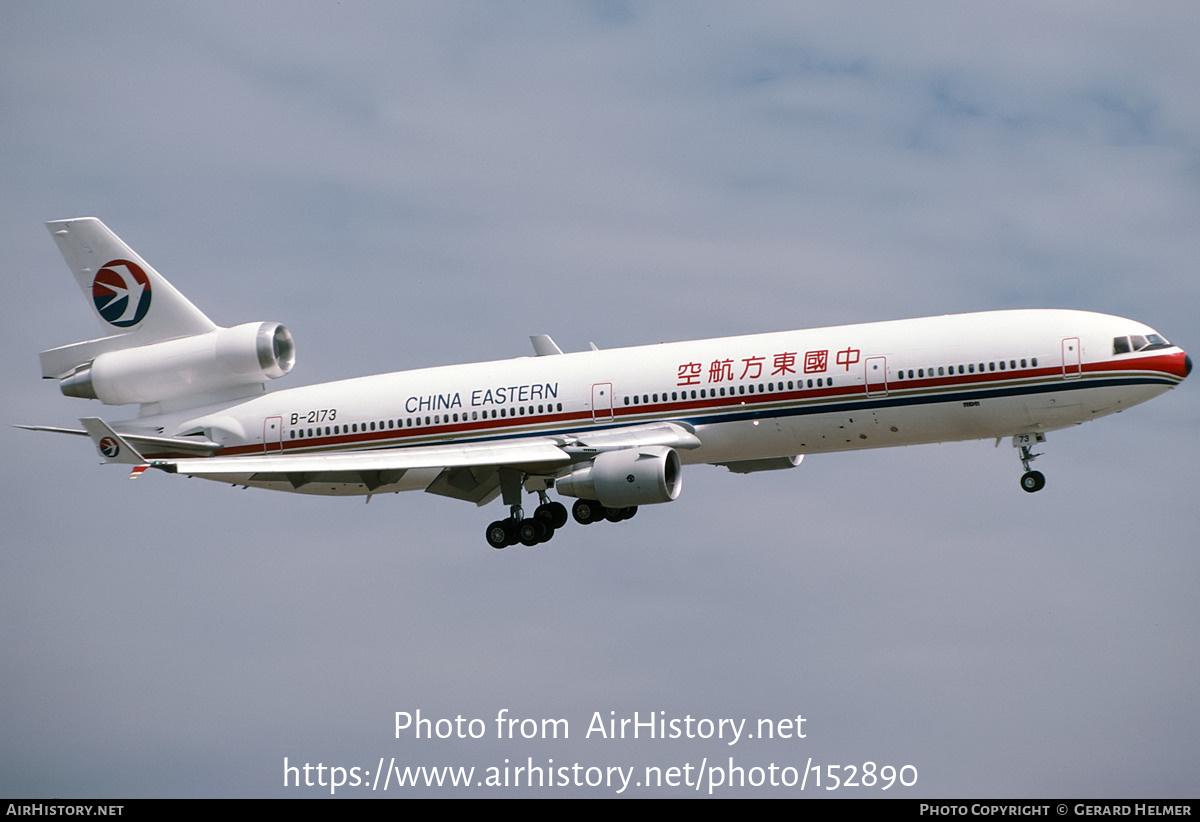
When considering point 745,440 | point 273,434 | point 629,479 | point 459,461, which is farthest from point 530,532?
point 273,434

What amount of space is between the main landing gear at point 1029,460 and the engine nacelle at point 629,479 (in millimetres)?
10358

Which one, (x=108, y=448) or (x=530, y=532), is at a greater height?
(x=530, y=532)

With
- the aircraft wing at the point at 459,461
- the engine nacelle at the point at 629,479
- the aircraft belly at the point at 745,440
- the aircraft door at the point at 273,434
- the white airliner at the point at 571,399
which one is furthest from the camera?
the aircraft door at the point at 273,434

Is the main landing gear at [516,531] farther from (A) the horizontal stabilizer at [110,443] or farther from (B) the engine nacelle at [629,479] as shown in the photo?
(A) the horizontal stabilizer at [110,443]

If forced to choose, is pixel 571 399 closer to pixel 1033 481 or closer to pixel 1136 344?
pixel 1033 481

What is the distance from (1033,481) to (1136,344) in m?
5.11

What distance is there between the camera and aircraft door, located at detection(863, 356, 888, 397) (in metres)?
46.0

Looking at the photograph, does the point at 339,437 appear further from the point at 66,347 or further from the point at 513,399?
the point at 66,347

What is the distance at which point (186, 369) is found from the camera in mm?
54719

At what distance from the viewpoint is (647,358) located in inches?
1941

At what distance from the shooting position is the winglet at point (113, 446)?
139 ft

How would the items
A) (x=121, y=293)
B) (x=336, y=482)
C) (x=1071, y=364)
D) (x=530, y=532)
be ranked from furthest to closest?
(x=121, y=293), (x=336, y=482), (x=530, y=532), (x=1071, y=364)

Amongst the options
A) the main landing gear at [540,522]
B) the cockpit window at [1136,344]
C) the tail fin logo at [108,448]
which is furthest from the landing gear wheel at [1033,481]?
the tail fin logo at [108,448]

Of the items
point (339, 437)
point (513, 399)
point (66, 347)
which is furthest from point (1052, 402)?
point (66, 347)
